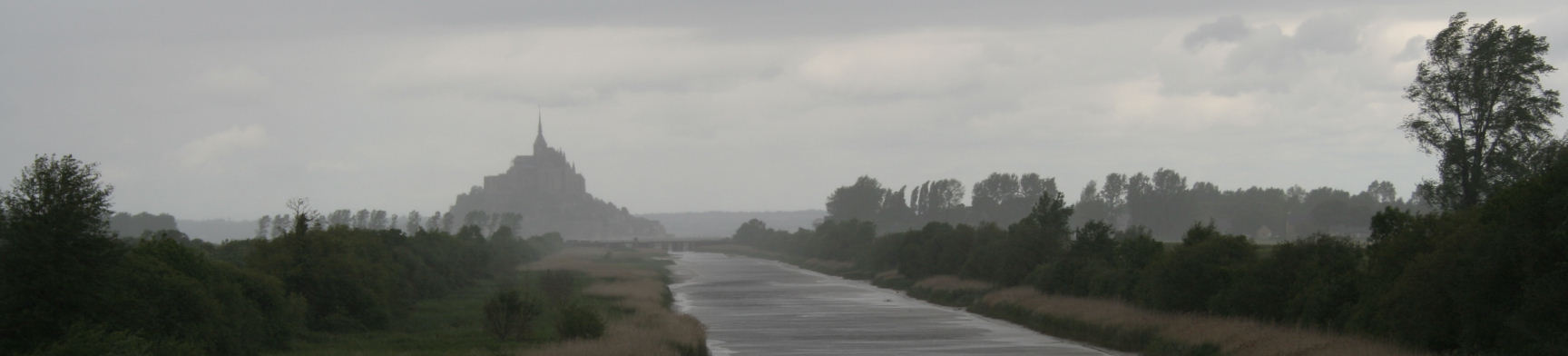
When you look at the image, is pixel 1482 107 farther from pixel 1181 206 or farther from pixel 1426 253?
pixel 1181 206

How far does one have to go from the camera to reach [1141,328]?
1610 inches

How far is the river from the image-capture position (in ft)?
136

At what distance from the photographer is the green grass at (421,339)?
35688 millimetres

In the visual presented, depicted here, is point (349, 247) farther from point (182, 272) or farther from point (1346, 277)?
point (1346, 277)

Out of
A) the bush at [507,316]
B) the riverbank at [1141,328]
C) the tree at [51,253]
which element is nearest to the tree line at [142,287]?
the tree at [51,253]

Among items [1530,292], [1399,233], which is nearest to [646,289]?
[1399,233]

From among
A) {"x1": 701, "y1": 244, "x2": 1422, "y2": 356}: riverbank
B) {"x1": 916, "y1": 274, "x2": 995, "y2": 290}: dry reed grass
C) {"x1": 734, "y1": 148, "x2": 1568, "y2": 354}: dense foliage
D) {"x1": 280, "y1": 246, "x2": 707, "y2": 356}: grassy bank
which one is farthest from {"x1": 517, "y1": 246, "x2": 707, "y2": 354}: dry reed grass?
{"x1": 734, "y1": 148, "x2": 1568, "y2": 354}: dense foliage

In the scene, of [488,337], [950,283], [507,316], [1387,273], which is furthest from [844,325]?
[1387,273]

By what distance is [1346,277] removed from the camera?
34438mm

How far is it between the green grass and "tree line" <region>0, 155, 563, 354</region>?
82cm

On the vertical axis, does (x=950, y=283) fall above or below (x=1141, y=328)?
above

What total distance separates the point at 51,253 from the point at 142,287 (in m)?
3.53

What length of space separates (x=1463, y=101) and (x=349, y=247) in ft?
137

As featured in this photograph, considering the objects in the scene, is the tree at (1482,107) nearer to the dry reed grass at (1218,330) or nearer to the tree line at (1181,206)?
the dry reed grass at (1218,330)
